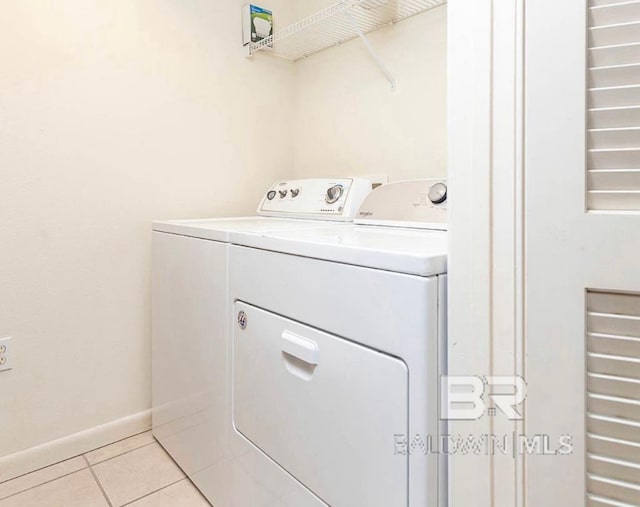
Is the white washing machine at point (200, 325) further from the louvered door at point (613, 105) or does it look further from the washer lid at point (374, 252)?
the louvered door at point (613, 105)

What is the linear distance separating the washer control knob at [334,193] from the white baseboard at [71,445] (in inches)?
47.6

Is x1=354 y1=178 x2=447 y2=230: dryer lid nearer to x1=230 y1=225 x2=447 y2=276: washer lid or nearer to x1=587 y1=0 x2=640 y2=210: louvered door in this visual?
x1=230 y1=225 x2=447 y2=276: washer lid

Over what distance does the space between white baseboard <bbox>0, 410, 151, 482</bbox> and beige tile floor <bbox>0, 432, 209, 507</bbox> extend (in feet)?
0.08

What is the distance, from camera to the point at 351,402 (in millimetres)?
825

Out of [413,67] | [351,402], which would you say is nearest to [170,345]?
[351,402]

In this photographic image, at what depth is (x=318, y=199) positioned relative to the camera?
67.8 inches

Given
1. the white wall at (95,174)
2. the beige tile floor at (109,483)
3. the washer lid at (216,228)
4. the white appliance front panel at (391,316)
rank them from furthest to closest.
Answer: the white wall at (95,174) → the beige tile floor at (109,483) → the washer lid at (216,228) → the white appliance front panel at (391,316)

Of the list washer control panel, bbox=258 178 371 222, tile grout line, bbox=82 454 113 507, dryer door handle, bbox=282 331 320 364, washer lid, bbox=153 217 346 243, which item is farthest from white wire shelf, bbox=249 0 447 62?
tile grout line, bbox=82 454 113 507

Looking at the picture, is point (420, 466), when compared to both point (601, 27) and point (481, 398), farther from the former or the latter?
point (601, 27)

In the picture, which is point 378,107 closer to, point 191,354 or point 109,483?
point 191,354

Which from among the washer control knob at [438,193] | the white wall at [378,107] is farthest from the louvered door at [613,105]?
the white wall at [378,107]

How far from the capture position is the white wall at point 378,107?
64.3 inches

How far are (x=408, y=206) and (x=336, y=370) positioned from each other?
71cm

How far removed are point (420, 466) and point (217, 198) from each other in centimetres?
158
